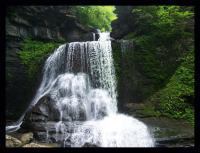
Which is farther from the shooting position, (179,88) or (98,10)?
(98,10)

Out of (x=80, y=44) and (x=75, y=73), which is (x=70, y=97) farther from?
(x=80, y=44)

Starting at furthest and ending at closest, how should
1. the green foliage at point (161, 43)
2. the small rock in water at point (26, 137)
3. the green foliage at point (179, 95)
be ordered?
the green foliage at point (161, 43) → the green foliage at point (179, 95) → the small rock in water at point (26, 137)

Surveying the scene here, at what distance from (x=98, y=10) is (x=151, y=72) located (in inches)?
315

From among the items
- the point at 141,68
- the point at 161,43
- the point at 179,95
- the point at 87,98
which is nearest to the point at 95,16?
the point at 161,43

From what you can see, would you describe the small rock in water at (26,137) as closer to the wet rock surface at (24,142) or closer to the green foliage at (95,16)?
the wet rock surface at (24,142)

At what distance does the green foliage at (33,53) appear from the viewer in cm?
1252

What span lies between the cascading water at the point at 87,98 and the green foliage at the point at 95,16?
4857 millimetres

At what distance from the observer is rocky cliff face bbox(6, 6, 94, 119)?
11.6 metres

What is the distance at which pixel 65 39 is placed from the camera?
14.7 m

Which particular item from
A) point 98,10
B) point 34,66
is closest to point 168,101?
point 34,66

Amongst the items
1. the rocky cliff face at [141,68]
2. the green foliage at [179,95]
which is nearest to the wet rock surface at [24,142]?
the rocky cliff face at [141,68]

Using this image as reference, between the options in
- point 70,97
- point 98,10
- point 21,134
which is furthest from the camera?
point 98,10

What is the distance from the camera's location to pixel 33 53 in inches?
518
